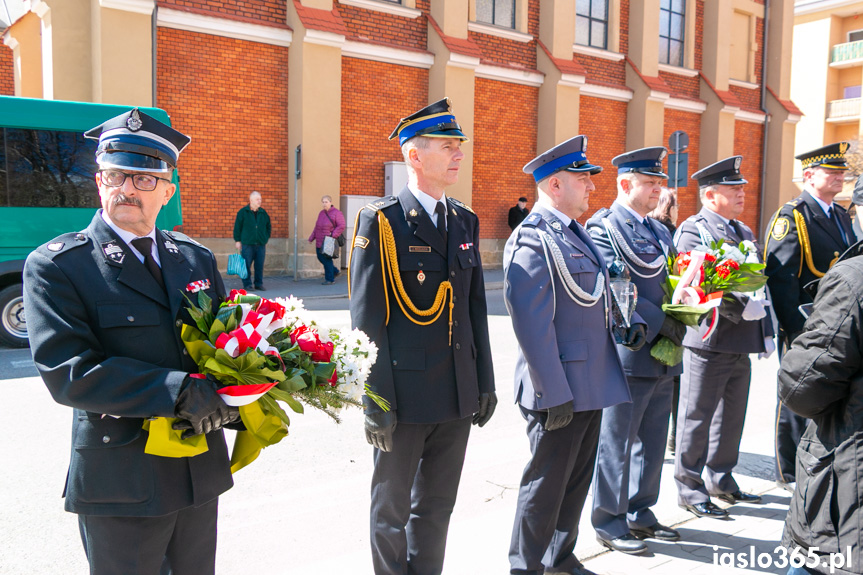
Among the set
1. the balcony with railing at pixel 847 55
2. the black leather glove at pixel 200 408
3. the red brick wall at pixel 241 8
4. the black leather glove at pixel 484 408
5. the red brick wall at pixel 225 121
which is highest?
the balcony with railing at pixel 847 55

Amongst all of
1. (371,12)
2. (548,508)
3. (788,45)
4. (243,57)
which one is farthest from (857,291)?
(788,45)

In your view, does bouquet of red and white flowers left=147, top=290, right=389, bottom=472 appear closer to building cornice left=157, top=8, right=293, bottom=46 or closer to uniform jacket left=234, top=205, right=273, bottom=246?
uniform jacket left=234, top=205, right=273, bottom=246

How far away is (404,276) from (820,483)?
1852 mm

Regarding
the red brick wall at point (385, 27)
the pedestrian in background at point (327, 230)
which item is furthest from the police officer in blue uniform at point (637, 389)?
the red brick wall at point (385, 27)

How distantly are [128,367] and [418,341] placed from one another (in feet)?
4.52

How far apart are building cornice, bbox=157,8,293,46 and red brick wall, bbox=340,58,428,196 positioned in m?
1.72

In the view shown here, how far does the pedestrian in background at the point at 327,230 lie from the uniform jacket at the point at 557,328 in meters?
12.0

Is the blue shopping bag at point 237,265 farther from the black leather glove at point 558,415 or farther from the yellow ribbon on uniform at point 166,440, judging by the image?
the yellow ribbon on uniform at point 166,440

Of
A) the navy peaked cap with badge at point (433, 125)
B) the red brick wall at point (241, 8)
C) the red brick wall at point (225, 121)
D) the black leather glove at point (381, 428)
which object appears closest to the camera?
the black leather glove at point (381, 428)

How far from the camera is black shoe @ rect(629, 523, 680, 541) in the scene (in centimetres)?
408

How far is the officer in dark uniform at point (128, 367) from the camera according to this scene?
2.17m

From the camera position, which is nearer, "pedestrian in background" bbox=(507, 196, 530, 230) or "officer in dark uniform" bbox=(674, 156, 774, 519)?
"officer in dark uniform" bbox=(674, 156, 774, 519)

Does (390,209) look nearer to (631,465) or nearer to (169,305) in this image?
(169,305)

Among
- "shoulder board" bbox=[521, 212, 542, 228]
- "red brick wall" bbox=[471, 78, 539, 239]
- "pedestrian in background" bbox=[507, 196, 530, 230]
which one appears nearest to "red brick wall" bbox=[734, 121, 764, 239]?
"red brick wall" bbox=[471, 78, 539, 239]
